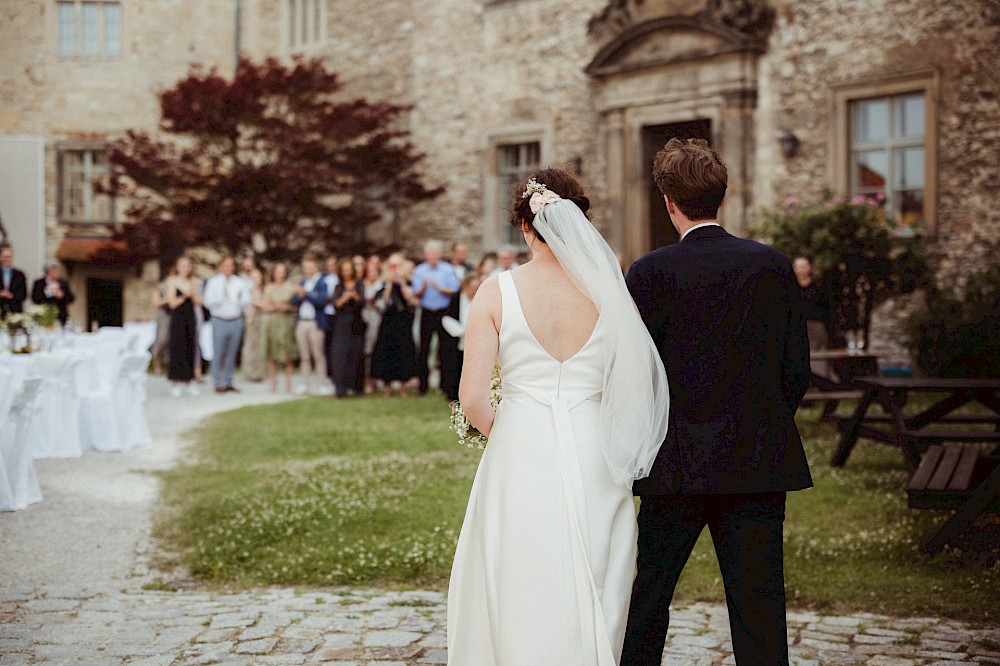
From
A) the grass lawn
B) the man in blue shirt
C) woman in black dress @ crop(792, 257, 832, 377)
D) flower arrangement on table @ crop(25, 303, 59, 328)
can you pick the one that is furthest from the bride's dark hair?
the man in blue shirt

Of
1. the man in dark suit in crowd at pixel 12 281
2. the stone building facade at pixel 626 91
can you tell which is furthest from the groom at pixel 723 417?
the man in dark suit in crowd at pixel 12 281

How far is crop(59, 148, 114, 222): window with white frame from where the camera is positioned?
88.9 ft

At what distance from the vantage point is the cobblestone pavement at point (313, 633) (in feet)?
15.7

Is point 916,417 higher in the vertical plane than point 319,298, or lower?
lower

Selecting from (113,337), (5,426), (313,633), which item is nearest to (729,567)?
(313,633)

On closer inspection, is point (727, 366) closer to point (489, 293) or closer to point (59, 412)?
point (489, 293)

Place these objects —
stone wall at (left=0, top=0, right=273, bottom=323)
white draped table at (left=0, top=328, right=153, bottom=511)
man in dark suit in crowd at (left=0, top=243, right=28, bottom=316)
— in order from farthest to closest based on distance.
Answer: stone wall at (left=0, top=0, right=273, bottom=323)
man in dark suit in crowd at (left=0, top=243, right=28, bottom=316)
white draped table at (left=0, top=328, right=153, bottom=511)

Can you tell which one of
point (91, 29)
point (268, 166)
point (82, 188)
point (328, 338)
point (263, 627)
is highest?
point (91, 29)

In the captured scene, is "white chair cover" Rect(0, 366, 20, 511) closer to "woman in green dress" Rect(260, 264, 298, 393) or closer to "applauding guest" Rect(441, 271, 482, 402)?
"applauding guest" Rect(441, 271, 482, 402)

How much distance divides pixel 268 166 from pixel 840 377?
11894 mm

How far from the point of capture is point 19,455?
8.05 metres

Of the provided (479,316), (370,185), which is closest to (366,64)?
(370,185)

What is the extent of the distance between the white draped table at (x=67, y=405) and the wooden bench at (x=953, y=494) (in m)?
5.56

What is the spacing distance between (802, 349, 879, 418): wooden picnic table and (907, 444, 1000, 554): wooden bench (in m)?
3.44
